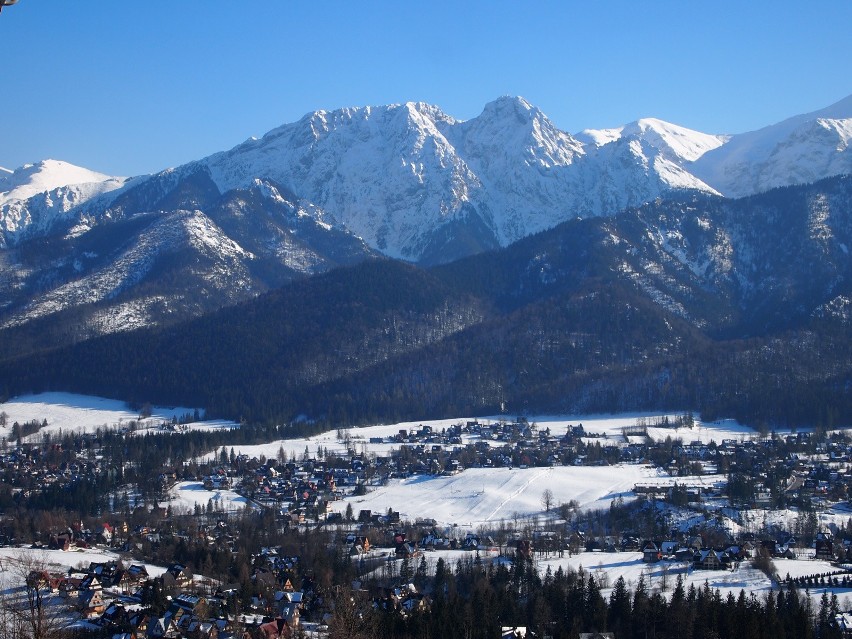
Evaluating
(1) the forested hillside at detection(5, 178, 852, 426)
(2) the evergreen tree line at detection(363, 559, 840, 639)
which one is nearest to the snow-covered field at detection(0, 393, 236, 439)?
(1) the forested hillside at detection(5, 178, 852, 426)

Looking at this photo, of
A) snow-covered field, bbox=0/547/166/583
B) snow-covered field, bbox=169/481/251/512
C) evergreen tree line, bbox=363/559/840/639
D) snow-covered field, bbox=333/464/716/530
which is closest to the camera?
evergreen tree line, bbox=363/559/840/639

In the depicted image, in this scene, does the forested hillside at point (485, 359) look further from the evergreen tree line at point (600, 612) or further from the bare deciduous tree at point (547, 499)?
the evergreen tree line at point (600, 612)

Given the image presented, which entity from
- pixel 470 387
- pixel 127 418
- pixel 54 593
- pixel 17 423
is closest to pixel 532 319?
pixel 470 387

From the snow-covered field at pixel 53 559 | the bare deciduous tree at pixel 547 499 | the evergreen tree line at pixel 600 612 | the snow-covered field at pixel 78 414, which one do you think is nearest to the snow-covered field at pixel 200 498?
the snow-covered field at pixel 53 559

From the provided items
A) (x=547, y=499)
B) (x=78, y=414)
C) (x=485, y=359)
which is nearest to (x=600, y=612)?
(x=547, y=499)

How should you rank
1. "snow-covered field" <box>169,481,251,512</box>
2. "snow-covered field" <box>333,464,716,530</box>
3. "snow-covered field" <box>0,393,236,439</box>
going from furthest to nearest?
"snow-covered field" <box>0,393,236,439</box> < "snow-covered field" <box>169,481,251,512</box> < "snow-covered field" <box>333,464,716,530</box>

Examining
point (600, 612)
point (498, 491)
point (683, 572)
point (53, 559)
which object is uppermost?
point (498, 491)

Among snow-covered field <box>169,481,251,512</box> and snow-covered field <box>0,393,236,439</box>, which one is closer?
snow-covered field <box>169,481,251,512</box>

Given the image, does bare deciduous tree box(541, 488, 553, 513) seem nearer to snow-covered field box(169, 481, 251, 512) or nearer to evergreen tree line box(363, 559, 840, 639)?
snow-covered field box(169, 481, 251, 512)

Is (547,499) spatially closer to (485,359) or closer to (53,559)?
(53,559)

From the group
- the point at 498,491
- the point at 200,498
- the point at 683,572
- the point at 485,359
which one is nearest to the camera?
the point at 683,572

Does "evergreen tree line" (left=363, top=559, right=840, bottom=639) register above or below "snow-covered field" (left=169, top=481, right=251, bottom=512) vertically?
below

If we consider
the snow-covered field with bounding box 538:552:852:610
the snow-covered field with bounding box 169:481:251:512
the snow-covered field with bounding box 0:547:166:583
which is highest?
the snow-covered field with bounding box 169:481:251:512

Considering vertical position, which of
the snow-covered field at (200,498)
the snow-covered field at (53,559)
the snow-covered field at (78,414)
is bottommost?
the snow-covered field at (53,559)
